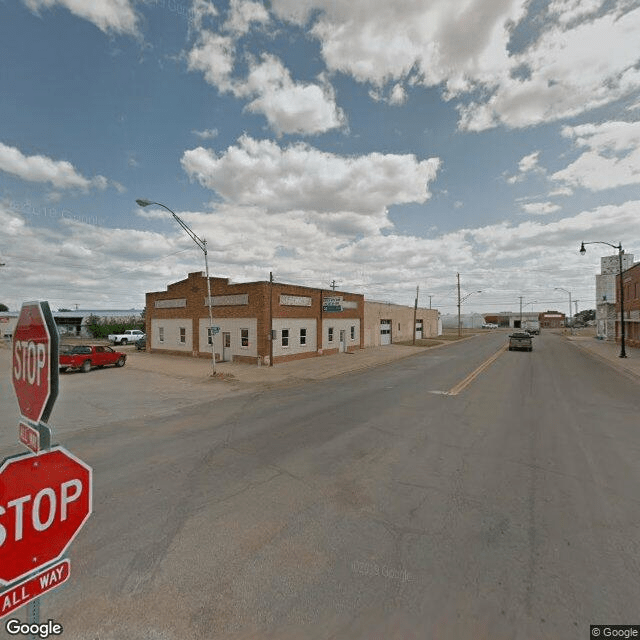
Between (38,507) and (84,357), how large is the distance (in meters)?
22.0

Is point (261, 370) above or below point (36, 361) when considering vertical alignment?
below

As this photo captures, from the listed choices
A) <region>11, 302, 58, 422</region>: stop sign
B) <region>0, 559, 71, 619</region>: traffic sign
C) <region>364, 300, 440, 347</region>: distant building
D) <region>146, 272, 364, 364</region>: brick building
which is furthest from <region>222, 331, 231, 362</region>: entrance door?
<region>0, 559, 71, 619</region>: traffic sign

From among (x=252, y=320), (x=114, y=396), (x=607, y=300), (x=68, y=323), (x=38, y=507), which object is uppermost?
(x=607, y=300)

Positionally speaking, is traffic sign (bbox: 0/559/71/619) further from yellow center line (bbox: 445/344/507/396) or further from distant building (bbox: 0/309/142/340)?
distant building (bbox: 0/309/142/340)

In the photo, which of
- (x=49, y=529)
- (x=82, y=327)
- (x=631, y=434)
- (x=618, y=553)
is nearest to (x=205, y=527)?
(x=49, y=529)

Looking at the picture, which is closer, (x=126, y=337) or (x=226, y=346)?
(x=226, y=346)

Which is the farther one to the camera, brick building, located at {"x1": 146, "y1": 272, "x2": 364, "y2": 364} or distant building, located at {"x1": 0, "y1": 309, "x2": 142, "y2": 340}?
distant building, located at {"x1": 0, "y1": 309, "x2": 142, "y2": 340}

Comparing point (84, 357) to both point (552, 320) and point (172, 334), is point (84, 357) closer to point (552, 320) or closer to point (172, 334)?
point (172, 334)

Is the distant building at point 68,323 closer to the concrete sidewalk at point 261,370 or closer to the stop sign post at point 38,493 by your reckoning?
the concrete sidewalk at point 261,370

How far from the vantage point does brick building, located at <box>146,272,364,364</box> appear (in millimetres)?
22797

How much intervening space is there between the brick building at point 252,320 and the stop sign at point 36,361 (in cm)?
2013

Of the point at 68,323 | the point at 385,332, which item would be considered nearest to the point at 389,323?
the point at 385,332

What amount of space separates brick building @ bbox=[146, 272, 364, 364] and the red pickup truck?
22.5 feet

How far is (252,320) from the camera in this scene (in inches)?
905
